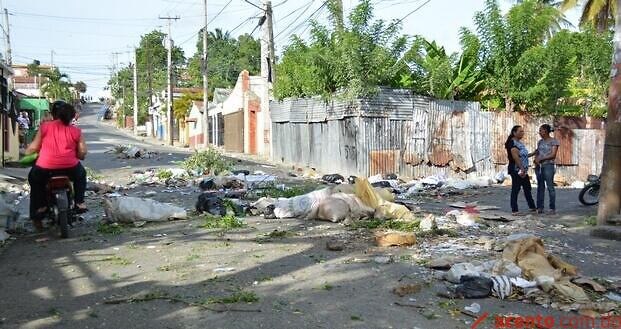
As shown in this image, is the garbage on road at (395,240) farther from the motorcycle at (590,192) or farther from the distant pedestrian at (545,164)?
the motorcycle at (590,192)

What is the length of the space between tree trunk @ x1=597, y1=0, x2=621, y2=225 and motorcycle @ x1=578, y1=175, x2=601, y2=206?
360 centimetres

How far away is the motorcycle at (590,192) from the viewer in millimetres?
11109

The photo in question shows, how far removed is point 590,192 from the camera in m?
11.3

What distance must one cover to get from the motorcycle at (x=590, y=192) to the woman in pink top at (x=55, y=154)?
30.4ft

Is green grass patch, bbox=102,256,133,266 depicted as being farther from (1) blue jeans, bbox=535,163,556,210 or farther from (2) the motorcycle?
(2) the motorcycle

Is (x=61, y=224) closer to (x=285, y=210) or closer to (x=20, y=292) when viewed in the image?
(x=20, y=292)

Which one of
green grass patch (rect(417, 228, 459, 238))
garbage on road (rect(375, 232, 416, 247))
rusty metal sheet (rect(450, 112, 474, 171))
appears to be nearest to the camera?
garbage on road (rect(375, 232, 416, 247))

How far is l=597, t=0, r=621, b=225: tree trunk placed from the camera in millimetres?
7566

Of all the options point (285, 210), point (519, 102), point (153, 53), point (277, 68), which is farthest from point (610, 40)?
point (153, 53)

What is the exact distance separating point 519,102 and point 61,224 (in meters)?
15.0

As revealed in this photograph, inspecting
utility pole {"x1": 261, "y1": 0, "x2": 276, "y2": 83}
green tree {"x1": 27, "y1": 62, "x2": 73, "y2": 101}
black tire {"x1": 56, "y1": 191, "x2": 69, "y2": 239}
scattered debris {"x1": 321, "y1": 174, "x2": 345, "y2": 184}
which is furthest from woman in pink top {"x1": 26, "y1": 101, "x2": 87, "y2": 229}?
green tree {"x1": 27, "y1": 62, "x2": 73, "y2": 101}

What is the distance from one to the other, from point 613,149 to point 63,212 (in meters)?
7.13

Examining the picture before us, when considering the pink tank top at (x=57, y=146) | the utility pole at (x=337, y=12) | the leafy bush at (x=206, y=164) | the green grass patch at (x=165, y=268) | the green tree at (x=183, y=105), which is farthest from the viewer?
the green tree at (x=183, y=105)

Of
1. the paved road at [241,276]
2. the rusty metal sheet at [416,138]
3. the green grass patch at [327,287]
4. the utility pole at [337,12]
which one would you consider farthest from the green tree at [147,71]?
the green grass patch at [327,287]
